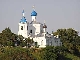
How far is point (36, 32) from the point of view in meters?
59.5

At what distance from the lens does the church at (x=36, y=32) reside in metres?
57.1

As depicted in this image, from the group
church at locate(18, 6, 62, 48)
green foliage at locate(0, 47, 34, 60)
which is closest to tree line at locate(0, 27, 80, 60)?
green foliage at locate(0, 47, 34, 60)

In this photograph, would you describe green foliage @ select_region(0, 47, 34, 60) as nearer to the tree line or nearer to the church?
the tree line

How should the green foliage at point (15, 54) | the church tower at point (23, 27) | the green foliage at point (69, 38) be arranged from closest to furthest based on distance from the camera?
the green foliage at point (15, 54) → the church tower at point (23, 27) → the green foliage at point (69, 38)

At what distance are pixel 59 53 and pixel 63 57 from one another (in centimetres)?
87

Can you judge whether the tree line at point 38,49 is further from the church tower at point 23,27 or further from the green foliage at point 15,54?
the church tower at point 23,27

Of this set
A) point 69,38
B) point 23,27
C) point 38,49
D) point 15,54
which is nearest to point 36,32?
point 23,27

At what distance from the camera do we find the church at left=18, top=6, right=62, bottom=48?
57125 millimetres

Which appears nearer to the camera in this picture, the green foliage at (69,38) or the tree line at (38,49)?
the tree line at (38,49)

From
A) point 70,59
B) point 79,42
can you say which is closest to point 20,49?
point 70,59

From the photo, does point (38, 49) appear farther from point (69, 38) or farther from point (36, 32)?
point (69, 38)

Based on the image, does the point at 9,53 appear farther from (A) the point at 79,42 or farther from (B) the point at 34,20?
(A) the point at 79,42

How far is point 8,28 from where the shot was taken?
191 ft

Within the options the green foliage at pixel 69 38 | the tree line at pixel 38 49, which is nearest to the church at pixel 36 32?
the tree line at pixel 38 49
